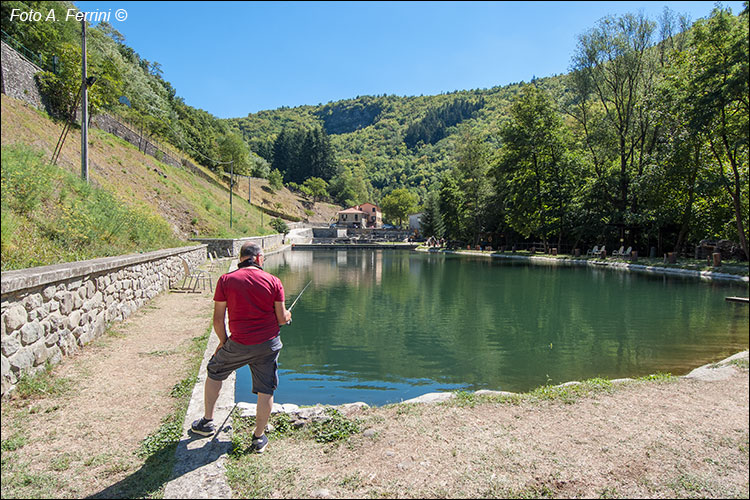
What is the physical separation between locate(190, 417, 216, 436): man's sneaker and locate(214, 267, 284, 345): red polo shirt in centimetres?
76

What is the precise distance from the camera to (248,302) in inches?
125

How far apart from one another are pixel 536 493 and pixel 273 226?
176ft

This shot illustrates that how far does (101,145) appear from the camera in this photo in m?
23.0

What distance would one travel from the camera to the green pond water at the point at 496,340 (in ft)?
18.0

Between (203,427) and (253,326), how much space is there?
954 millimetres

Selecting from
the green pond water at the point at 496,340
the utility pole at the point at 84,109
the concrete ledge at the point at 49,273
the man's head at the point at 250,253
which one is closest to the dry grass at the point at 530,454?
the green pond water at the point at 496,340

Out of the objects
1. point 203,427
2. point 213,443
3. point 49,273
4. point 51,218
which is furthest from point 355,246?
point 213,443

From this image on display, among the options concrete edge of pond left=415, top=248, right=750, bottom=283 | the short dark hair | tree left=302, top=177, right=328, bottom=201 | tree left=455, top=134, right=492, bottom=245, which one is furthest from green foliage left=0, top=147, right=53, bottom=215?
tree left=302, top=177, right=328, bottom=201

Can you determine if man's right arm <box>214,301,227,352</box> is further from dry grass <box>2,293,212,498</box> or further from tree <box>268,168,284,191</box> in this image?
tree <box>268,168,284,191</box>

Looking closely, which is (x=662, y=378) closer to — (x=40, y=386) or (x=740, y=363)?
A: (x=740, y=363)

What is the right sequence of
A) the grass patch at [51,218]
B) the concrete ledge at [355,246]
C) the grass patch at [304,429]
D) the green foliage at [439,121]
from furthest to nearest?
the green foliage at [439,121], the concrete ledge at [355,246], the grass patch at [51,218], the grass patch at [304,429]

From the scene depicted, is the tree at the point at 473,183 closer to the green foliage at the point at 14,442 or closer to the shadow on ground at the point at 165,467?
the shadow on ground at the point at 165,467

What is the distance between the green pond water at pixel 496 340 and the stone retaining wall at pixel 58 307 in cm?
221

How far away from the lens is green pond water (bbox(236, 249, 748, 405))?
5484 mm
